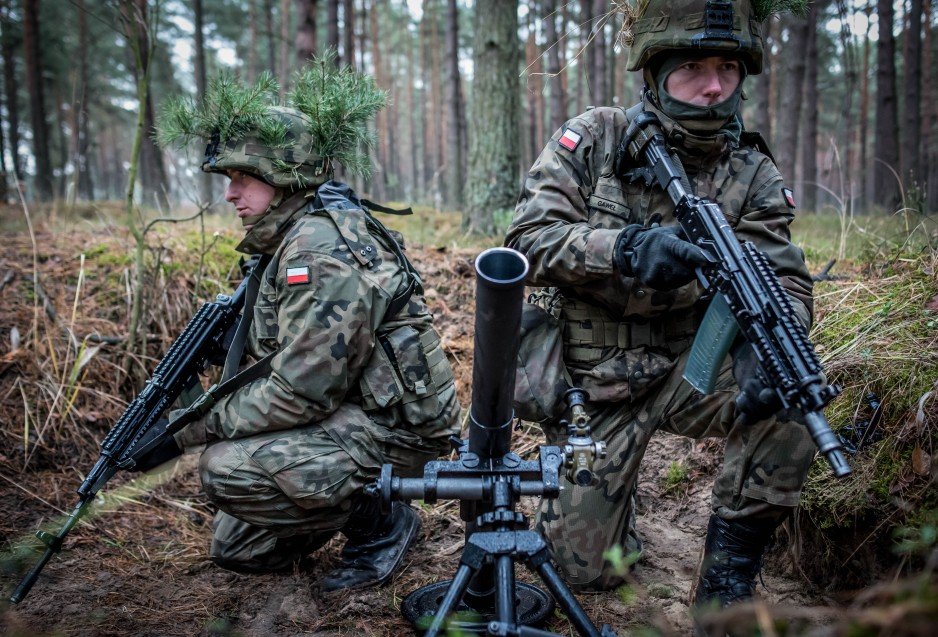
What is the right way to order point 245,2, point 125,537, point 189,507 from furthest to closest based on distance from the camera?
1. point 245,2
2. point 189,507
3. point 125,537

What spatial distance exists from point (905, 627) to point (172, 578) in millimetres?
3241

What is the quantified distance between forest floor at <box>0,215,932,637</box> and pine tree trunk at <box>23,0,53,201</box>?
10.4 m

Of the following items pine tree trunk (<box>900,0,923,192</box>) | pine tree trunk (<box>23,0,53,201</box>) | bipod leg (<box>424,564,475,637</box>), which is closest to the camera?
bipod leg (<box>424,564,475,637</box>)

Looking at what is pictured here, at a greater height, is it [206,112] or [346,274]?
[206,112]

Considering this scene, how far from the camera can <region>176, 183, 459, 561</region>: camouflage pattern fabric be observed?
3.02 m

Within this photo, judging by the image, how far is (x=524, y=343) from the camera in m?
3.27

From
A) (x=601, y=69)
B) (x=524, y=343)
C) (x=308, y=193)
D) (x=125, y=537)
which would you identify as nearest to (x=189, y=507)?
(x=125, y=537)

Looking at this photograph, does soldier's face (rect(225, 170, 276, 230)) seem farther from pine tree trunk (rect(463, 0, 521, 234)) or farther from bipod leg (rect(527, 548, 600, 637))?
pine tree trunk (rect(463, 0, 521, 234))

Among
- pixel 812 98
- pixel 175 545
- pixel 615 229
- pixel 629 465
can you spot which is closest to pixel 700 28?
pixel 615 229

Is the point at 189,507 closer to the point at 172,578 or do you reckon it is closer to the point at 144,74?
the point at 172,578

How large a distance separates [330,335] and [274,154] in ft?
3.48

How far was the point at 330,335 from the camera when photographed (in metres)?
2.99

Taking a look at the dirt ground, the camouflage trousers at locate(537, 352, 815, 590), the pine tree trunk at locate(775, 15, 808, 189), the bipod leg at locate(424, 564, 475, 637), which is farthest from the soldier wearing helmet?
the pine tree trunk at locate(775, 15, 808, 189)

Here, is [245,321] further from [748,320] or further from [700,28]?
[700,28]
